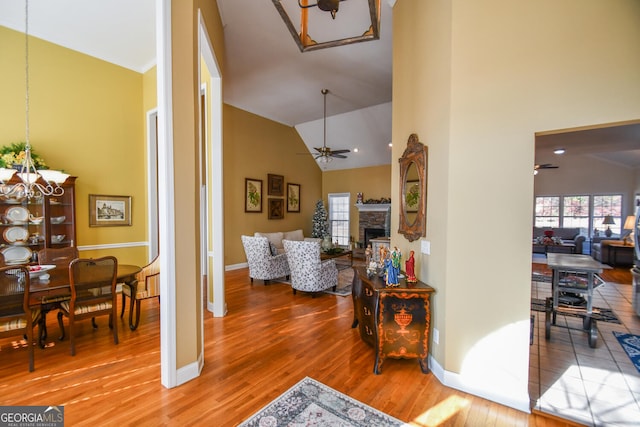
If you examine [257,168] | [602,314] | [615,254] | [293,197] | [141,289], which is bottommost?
[602,314]

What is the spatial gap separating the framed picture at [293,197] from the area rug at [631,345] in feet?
24.2

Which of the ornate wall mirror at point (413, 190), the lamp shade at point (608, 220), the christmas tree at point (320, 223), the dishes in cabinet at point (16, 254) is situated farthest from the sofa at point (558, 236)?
the dishes in cabinet at point (16, 254)

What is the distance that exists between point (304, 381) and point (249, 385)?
1.59ft

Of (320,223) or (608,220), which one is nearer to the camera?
(608,220)

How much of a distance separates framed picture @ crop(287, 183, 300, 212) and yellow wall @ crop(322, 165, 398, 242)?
1.43m

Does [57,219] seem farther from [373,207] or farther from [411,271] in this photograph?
[373,207]

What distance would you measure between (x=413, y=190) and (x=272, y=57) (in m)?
3.85

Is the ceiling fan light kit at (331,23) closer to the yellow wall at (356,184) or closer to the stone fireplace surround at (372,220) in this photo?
the yellow wall at (356,184)

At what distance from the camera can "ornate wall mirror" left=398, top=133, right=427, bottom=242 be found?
104 inches

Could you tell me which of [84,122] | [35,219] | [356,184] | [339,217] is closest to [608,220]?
[356,184]

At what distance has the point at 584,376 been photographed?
248cm

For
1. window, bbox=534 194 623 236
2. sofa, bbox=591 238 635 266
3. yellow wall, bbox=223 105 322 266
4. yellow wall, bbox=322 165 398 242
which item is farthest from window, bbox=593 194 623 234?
yellow wall, bbox=223 105 322 266

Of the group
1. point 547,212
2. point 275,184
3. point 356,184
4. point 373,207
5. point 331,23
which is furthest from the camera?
point 547,212

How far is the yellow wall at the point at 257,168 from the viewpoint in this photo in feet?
22.6
